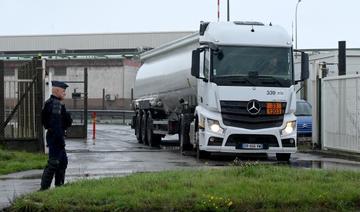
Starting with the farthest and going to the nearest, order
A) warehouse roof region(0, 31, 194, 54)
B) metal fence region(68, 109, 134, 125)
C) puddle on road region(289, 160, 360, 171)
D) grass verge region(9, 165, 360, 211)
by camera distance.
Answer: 1. warehouse roof region(0, 31, 194, 54)
2. metal fence region(68, 109, 134, 125)
3. puddle on road region(289, 160, 360, 171)
4. grass verge region(9, 165, 360, 211)

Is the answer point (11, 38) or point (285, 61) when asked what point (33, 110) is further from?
point (11, 38)

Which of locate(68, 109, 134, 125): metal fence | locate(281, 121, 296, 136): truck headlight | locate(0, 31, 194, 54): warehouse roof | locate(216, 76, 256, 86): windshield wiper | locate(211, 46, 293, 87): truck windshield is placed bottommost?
locate(68, 109, 134, 125): metal fence

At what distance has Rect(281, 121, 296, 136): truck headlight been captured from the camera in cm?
1827

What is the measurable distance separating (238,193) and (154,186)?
138 cm

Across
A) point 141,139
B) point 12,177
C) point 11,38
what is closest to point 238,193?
point 12,177

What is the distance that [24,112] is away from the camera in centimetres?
2053

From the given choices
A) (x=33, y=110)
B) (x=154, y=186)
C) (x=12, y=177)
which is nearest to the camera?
(x=154, y=186)

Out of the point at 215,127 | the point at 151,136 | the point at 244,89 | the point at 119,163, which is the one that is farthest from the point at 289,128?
the point at 151,136

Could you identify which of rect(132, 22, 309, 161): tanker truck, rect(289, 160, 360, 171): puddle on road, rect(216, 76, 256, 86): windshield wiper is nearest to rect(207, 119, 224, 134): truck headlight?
rect(132, 22, 309, 161): tanker truck

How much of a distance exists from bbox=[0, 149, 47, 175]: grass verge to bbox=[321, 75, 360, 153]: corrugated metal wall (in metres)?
9.26

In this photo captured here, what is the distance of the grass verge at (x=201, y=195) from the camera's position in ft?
30.9

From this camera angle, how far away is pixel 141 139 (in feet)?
92.4

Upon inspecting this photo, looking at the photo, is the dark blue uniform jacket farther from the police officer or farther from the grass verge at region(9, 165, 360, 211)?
the grass verge at region(9, 165, 360, 211)

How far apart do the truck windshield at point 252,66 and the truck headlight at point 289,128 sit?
1.06 metres
